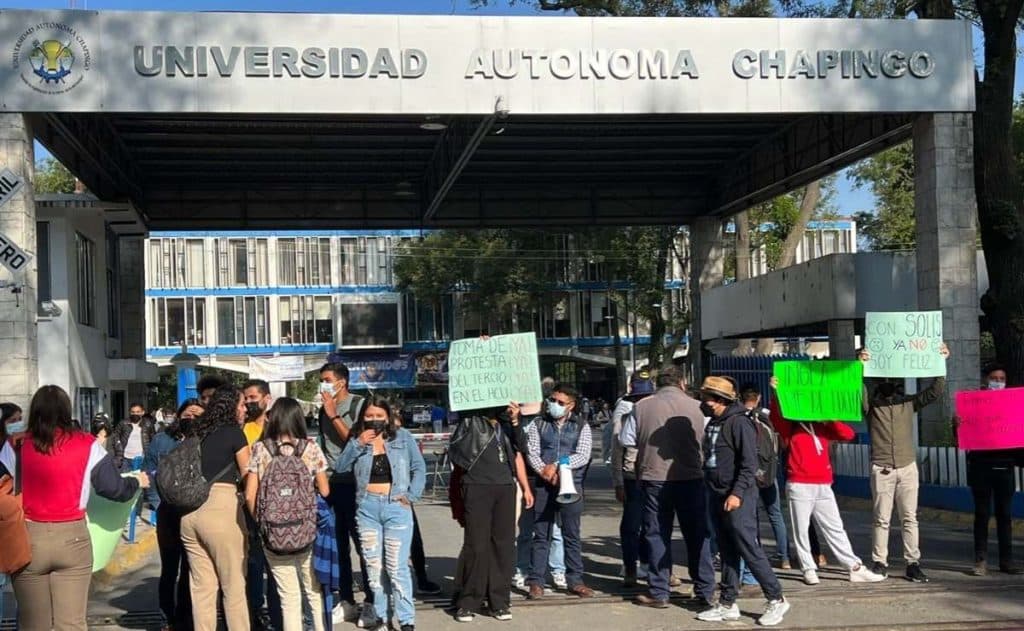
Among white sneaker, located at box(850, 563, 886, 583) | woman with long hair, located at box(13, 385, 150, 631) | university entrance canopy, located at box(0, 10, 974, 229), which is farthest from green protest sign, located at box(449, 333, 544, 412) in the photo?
university entrance canopy, located at box(0, 10, 974, 229)

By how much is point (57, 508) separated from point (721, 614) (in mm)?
5099

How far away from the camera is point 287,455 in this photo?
8195mm

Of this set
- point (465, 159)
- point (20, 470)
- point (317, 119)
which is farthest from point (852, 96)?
point (20, 470)

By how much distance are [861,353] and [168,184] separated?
68.4 feet

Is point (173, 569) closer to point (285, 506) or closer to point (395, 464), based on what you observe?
point (285, 506)

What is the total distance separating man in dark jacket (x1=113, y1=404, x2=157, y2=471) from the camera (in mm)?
17344

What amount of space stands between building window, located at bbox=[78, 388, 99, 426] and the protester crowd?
1278 centimetres

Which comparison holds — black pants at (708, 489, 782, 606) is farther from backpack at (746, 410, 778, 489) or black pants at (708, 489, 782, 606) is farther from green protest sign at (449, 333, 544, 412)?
green protest sign at (449, 333, 544, 412)

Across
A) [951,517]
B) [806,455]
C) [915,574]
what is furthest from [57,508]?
[951,517]

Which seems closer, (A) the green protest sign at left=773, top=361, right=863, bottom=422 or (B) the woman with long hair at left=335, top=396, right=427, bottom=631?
(B) the woman with long hair at left=335, top=396, right=427, bottom=631

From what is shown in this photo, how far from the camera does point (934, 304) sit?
62.8 ft

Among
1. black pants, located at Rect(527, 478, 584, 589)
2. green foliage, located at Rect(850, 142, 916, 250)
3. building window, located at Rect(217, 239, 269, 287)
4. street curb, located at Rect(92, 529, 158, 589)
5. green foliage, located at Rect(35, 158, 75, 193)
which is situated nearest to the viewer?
black pants, located at Rect(527, 478, 584, 589)

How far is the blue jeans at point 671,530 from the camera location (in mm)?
9930

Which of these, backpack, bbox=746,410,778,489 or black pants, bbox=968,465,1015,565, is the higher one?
backpack, bbox=746,410,778,489
